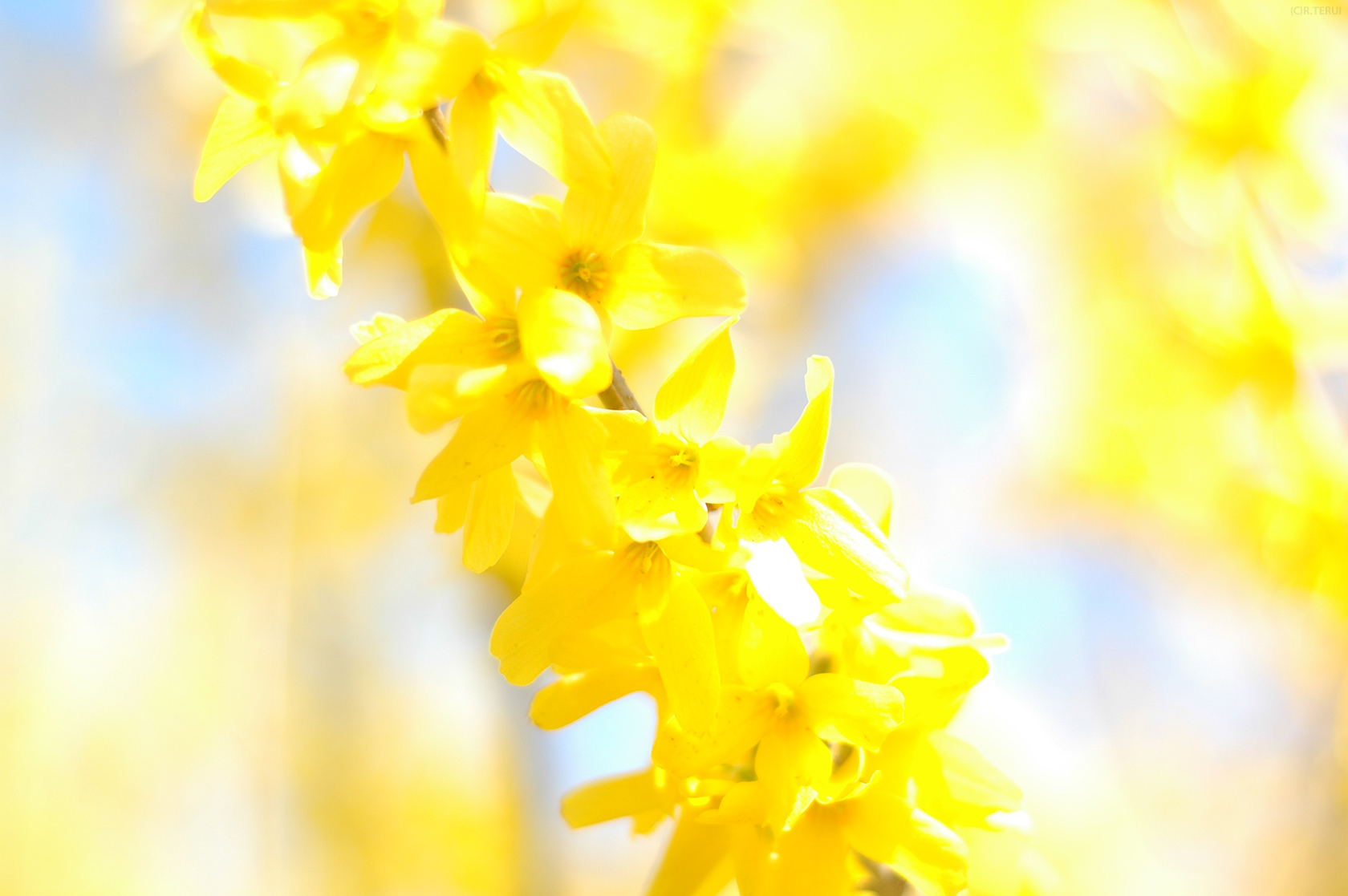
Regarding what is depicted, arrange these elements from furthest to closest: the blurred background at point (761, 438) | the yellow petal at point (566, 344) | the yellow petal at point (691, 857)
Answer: the blurred background at point (761, 438) < the yellow petal at point (691, 857) < the yellow petal at point (566, 344)

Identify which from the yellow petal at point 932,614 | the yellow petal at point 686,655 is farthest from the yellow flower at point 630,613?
the yellow petal at point 932,614

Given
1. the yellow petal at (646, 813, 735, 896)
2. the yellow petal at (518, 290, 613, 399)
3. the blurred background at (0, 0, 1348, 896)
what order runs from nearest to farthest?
1. the yellow petal at (518, 290, 613, 399)
2. the yellow petal at (646, 813, 735, 896)
3. the blurred background at (0, 0, 1348, 896)

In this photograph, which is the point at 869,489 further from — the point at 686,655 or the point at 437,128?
the point at 437,128

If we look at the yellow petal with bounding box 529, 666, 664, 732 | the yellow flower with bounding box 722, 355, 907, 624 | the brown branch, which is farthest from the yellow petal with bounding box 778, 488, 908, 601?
the brown branch

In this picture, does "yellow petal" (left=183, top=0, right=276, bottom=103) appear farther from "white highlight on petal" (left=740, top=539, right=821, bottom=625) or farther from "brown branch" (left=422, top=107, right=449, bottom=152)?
"white highlight on petal" (left=740, top=539, right=821, bottom=625)

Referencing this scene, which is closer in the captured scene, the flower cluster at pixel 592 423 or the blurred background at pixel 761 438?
the flower cluster at pixel 592 423

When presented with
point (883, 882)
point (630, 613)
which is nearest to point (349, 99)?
point (630, 613)

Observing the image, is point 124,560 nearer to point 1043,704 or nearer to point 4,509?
point 4,509

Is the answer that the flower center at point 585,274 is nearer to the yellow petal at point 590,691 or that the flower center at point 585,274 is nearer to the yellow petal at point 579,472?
the yellow petal at point 579,472
